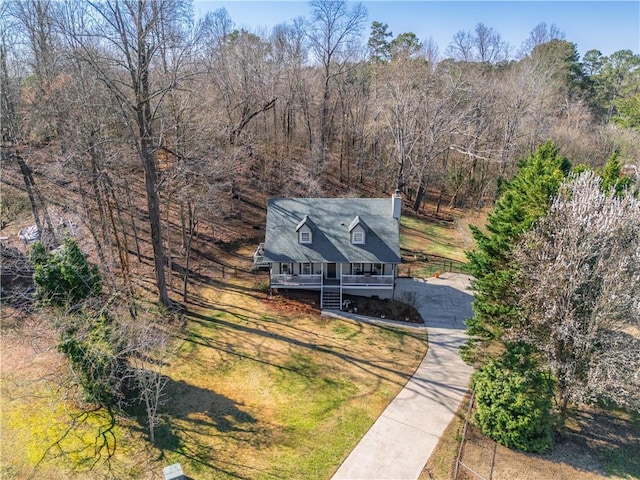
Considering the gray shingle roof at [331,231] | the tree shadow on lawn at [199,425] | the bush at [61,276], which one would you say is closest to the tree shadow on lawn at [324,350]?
the tree shadow on lawn at [199,425]

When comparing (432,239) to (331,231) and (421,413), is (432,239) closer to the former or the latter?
(331,231)

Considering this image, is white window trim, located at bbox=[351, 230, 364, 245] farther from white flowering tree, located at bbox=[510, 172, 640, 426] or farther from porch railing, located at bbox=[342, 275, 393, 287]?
white flowering tree, located at bbox=[510, 172, 640, 426]

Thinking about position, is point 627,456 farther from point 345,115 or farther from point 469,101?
point 345,115

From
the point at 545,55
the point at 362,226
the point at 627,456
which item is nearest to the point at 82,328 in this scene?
the point at 362,226

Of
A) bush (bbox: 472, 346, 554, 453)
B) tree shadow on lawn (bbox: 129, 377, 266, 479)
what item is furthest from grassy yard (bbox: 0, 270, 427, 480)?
bush (bbox: 472, 346, 554, 453)

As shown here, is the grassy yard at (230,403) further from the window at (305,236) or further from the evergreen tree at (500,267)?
the window at (305,236)

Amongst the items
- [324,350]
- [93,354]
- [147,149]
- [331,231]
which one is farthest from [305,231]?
[93,354]
